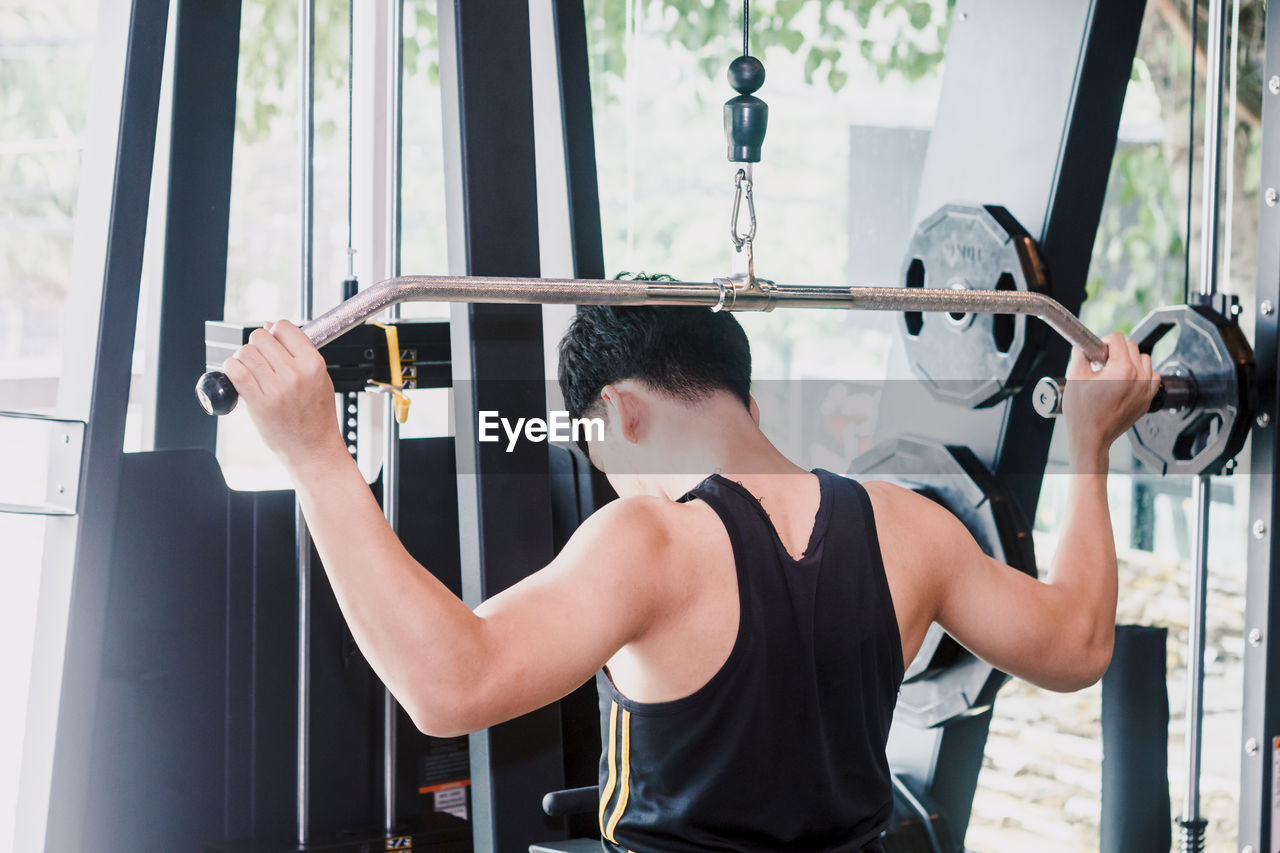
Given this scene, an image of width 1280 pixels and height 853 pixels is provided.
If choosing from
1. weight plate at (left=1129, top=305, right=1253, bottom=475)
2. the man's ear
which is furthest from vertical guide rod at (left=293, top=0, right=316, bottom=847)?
weight plate at (left=1129, top=305, right=1253, bottom=475)

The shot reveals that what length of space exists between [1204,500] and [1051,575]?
47 cm

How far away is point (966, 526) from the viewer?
2.15 metres

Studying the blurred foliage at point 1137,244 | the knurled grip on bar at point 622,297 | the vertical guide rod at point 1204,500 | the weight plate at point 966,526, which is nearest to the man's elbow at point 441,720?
the knurled grip on bar at point 622,297

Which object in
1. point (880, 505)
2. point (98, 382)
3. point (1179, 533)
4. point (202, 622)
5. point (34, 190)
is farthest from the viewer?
point (1179, 533)

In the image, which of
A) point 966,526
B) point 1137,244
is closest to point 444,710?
point 966,526

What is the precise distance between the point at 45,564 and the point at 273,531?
440 mm

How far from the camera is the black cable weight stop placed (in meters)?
1.50

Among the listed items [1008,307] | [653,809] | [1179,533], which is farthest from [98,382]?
[1179,533]

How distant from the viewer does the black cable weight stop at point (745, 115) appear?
1496mm

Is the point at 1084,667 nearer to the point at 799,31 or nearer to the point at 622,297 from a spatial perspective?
the point at 622,297

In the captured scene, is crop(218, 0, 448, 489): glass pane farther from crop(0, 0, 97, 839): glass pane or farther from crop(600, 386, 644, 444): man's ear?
crop(600, 386, 644, 444): man's ear

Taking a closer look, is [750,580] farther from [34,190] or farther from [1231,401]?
[34,190]

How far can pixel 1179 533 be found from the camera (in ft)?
12.3

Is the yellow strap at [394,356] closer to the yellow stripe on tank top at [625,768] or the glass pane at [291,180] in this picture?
the yellow stripe on tank top at [625,768]
